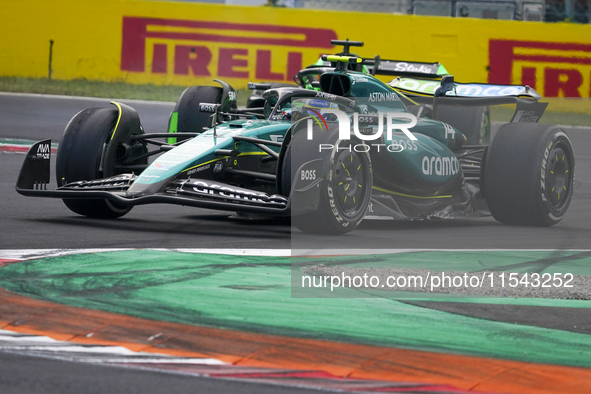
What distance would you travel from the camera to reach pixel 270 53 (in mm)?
19969

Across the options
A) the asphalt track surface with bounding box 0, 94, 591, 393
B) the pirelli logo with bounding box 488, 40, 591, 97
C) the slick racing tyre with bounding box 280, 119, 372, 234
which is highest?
the pirelli logo with bounding box 488, 40, 591, 97

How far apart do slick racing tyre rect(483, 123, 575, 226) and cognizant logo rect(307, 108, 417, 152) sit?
82cm

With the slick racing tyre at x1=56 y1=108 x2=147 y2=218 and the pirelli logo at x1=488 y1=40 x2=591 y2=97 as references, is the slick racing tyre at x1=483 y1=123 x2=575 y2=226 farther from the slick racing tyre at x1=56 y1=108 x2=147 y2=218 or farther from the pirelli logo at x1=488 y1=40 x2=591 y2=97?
the pirelli logo at x1=488 y1=40 x2=591 y2=97

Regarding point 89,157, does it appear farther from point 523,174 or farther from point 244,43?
point 244,43

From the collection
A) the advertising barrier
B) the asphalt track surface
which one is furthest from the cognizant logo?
the advertising barrier

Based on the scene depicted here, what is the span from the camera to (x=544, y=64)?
19.8m

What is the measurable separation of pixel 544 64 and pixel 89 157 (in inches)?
549

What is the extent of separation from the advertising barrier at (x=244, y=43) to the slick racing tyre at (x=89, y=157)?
11838 mm

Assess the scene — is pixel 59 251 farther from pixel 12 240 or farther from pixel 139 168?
pixel 139 168

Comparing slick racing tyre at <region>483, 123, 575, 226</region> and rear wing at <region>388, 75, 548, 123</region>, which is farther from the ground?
rear wing at <region>388, 75, 548, 123</region>

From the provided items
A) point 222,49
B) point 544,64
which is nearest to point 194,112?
point 222,49

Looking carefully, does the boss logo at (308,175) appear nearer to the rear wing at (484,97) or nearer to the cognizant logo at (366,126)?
the cognizant logo at (366,126)

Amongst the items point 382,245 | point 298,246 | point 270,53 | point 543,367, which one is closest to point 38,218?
point 298,246

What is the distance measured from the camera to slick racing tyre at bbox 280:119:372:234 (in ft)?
23.1
